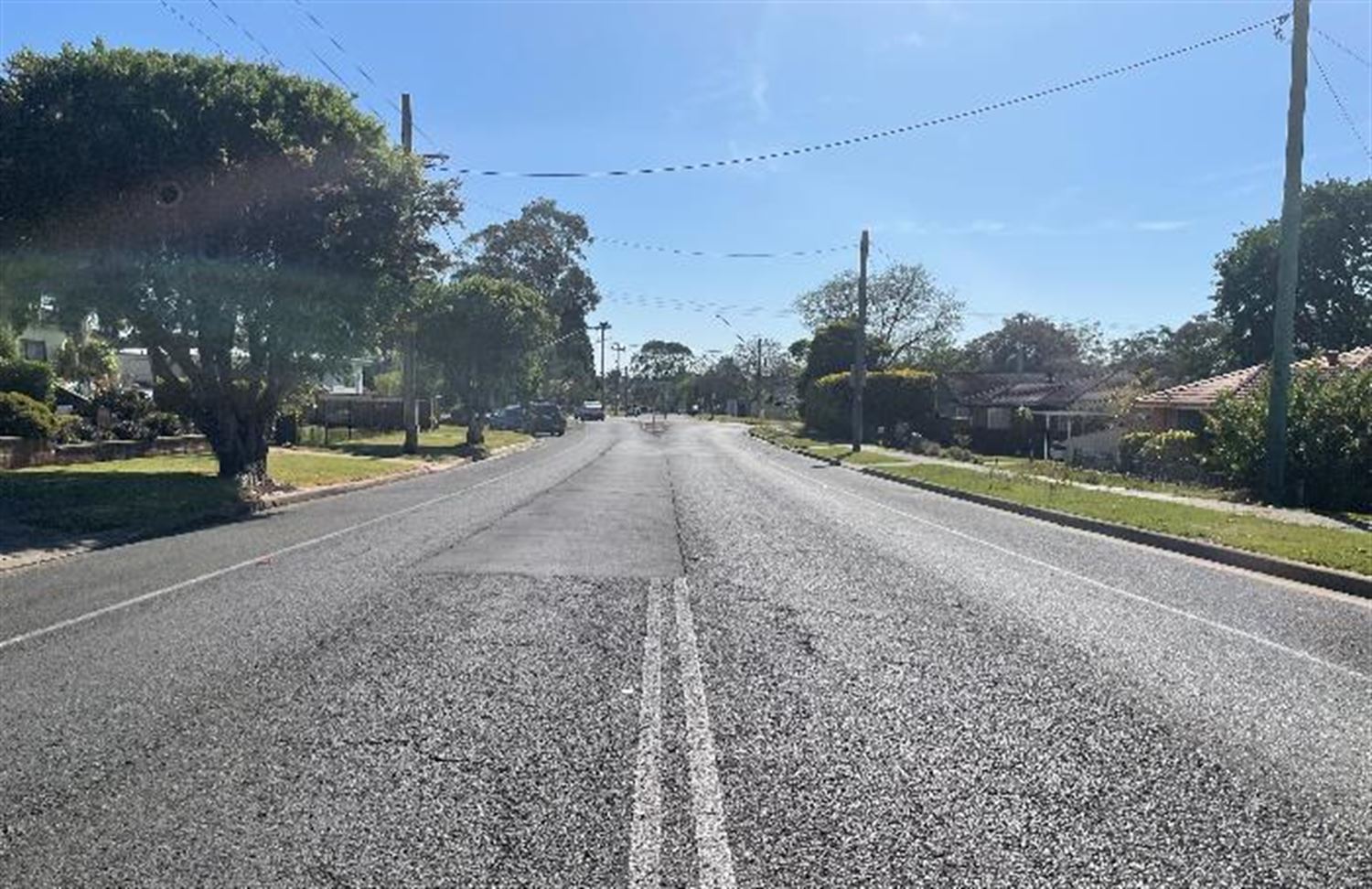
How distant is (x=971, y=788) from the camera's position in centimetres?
532

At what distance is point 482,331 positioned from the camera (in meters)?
49.3

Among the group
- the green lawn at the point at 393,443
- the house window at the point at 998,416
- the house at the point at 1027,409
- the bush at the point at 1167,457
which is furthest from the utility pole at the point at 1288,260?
the house window at the point at 998,416

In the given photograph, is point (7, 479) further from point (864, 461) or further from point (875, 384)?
point (875, 384)

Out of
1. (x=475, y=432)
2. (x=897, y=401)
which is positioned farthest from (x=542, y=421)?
(x=475, y=432)

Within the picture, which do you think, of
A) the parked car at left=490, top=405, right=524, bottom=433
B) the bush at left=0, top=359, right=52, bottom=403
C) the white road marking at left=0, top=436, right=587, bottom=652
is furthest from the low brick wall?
the parked car at left=490, top=405, right=524, bottom=433

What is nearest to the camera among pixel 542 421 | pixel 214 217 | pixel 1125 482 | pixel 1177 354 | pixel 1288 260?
pixel 214 217

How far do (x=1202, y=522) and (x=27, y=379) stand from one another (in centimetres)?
2541

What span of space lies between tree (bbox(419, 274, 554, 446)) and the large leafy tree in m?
24.8

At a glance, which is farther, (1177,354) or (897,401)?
(1177,354)

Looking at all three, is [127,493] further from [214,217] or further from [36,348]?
[36,348]

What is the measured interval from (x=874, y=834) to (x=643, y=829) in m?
0.95

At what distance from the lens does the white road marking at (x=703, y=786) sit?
4.35 m

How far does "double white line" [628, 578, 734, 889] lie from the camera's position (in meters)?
4.35

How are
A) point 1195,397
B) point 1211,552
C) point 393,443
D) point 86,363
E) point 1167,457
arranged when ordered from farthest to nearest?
point 86,363, point 393,443, point 1195,397, point 1167,457, point 1211,552
